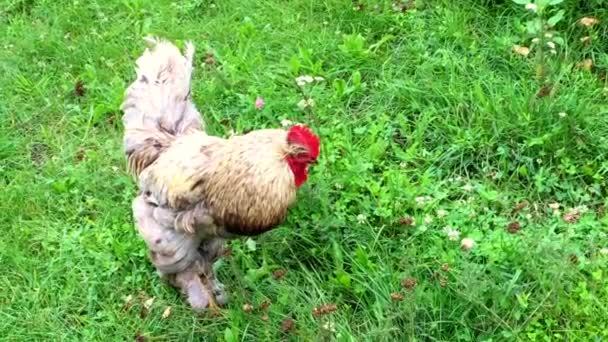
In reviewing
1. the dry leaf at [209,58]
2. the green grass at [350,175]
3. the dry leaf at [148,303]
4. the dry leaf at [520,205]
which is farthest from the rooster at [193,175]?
the dry leaf at [520,205]

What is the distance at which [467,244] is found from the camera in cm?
314

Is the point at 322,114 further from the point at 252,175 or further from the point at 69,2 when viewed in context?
the point at 69,2

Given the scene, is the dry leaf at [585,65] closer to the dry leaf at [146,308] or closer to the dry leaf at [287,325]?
the dry leaf at [287,325]

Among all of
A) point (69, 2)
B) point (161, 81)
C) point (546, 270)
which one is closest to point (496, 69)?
point (546, 270)

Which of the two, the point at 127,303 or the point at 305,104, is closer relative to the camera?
the point at 127,303

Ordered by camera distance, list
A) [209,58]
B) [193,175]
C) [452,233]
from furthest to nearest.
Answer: [209,58] < [452,233] < [193,175]

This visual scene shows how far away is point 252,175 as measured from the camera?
2861 mm

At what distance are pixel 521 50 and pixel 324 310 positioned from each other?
1828mm

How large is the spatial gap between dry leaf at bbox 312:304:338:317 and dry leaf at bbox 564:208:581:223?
42.0 inches

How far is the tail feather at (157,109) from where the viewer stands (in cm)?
323

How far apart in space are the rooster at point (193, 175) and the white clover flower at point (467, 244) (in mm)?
687

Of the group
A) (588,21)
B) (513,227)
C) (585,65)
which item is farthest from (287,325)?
(588,21)

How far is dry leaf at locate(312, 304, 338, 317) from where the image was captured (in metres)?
2.95

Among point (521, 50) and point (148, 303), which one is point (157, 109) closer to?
point (148, 303)
